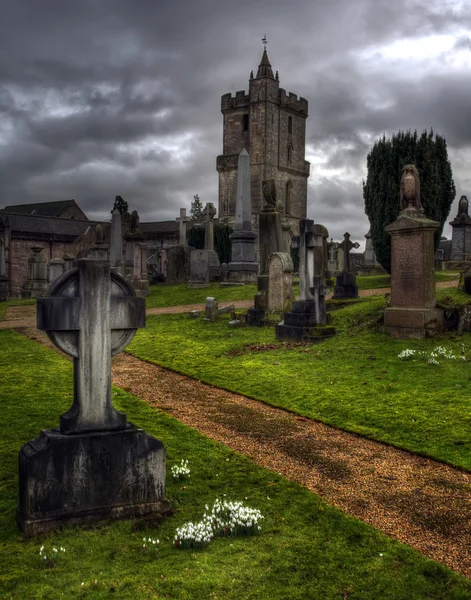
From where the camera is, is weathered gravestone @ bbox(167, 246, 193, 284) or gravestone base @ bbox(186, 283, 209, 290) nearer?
gravestone base @ bbox(186, 283, 209, 290)

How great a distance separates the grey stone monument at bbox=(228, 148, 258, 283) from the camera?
25.5 metres

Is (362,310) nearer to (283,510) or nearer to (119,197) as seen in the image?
(283,510)

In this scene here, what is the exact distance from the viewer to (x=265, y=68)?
2190 inches

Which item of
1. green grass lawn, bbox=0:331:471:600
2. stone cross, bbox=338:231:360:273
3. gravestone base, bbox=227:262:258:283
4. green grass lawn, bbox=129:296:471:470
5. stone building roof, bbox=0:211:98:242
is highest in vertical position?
stone building roof, bbox=0:211:98:242

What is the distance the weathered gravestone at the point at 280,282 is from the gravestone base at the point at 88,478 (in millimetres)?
11155

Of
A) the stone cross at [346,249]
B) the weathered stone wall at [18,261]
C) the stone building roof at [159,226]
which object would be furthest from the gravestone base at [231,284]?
the stone building roof at [159,226]

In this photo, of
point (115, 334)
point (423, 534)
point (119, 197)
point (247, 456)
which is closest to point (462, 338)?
point (247, 456)

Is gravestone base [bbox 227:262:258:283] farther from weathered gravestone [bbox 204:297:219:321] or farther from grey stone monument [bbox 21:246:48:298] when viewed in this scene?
grey stone monument [bbox 21:246:48:298]

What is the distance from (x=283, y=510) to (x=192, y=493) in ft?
2.53

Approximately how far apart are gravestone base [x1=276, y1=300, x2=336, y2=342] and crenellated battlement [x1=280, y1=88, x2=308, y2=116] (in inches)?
1869

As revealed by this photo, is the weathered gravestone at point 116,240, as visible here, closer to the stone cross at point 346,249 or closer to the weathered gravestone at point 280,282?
the stone cross at point 346,249

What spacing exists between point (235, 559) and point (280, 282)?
Answer: 12.0 meters

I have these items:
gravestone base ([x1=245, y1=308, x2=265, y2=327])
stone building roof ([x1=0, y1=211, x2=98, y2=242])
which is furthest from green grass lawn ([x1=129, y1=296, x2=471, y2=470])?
stone building roof ([x1=0, y1=211, x2=98, y2=242])

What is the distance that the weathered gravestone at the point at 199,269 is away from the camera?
26188 millimetres
